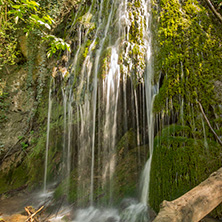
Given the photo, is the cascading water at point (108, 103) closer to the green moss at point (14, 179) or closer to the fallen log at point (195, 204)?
the green moss at point (14, 179)

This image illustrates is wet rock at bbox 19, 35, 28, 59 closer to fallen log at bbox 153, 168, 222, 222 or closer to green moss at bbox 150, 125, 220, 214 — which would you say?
green moss at bbox 150, 125, 220, 214

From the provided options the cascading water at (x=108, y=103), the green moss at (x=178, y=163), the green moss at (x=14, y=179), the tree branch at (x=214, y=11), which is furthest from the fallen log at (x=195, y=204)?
the green moss at (x=14, y=179)

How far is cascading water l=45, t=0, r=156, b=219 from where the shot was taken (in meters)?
4.29

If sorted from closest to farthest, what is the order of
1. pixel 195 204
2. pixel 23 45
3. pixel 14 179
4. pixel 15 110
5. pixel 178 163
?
pixel 195 204 < pixel 178 163 < pixel 14 179 < pixel 15 110 < pixel 23 45

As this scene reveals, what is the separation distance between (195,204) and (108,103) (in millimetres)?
3300

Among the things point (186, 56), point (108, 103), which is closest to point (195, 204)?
point (186, 56)

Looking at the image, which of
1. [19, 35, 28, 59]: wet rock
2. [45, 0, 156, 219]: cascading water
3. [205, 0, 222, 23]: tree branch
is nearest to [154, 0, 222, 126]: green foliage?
[205, 0, 222, 23]: tree branch

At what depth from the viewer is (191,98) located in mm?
3006

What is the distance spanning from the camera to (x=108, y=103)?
15.2ft

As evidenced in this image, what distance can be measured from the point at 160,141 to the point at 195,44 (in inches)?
73.0

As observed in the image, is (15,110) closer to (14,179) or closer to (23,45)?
(14,179)

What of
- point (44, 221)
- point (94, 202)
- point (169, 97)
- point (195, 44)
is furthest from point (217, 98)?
point (44, 221)

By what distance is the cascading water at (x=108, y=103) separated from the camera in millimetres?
4293

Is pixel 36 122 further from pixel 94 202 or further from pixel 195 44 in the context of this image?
pixel 195 44
